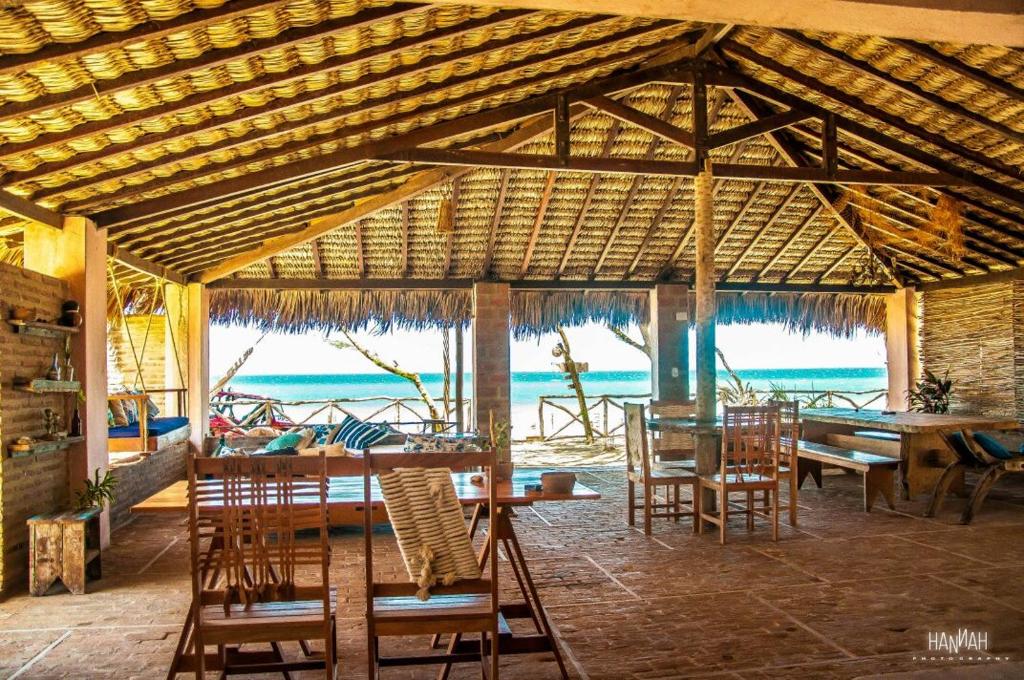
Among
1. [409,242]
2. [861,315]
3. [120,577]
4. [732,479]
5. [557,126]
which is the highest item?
[557,126]

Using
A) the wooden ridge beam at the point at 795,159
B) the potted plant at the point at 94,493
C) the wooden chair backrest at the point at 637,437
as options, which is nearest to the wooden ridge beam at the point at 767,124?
the wooden ridge beam at the point at 795,159

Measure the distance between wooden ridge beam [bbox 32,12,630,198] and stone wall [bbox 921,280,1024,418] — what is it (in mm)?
7103

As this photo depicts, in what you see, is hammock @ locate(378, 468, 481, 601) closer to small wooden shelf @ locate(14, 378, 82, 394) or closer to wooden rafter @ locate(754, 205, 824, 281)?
small wooden shelf @ locate(14, 378, 82, 394)

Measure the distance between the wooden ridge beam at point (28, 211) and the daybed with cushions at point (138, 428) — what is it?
2.00 metres

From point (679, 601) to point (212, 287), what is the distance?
7.25 metres

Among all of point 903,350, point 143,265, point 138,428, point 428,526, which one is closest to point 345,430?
point 138,428

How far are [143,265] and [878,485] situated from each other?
6.78 m

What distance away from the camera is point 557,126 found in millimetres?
6824

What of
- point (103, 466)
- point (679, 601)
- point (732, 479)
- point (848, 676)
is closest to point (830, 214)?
point (732, 479)

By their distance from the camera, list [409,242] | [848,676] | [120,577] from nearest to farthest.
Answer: [848,676]
[120,577]
[409,242]

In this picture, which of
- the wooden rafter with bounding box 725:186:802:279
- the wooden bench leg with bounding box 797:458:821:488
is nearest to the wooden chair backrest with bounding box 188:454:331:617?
the wooden bench leg with bounding box 797:458:821:488

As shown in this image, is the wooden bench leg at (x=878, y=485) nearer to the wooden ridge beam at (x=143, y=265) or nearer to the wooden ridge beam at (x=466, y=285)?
the wooden ridge beam at (x=466, y=285)

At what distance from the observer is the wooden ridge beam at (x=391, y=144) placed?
5.80 metres

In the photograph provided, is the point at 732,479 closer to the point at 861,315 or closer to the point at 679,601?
the point at 679,601
